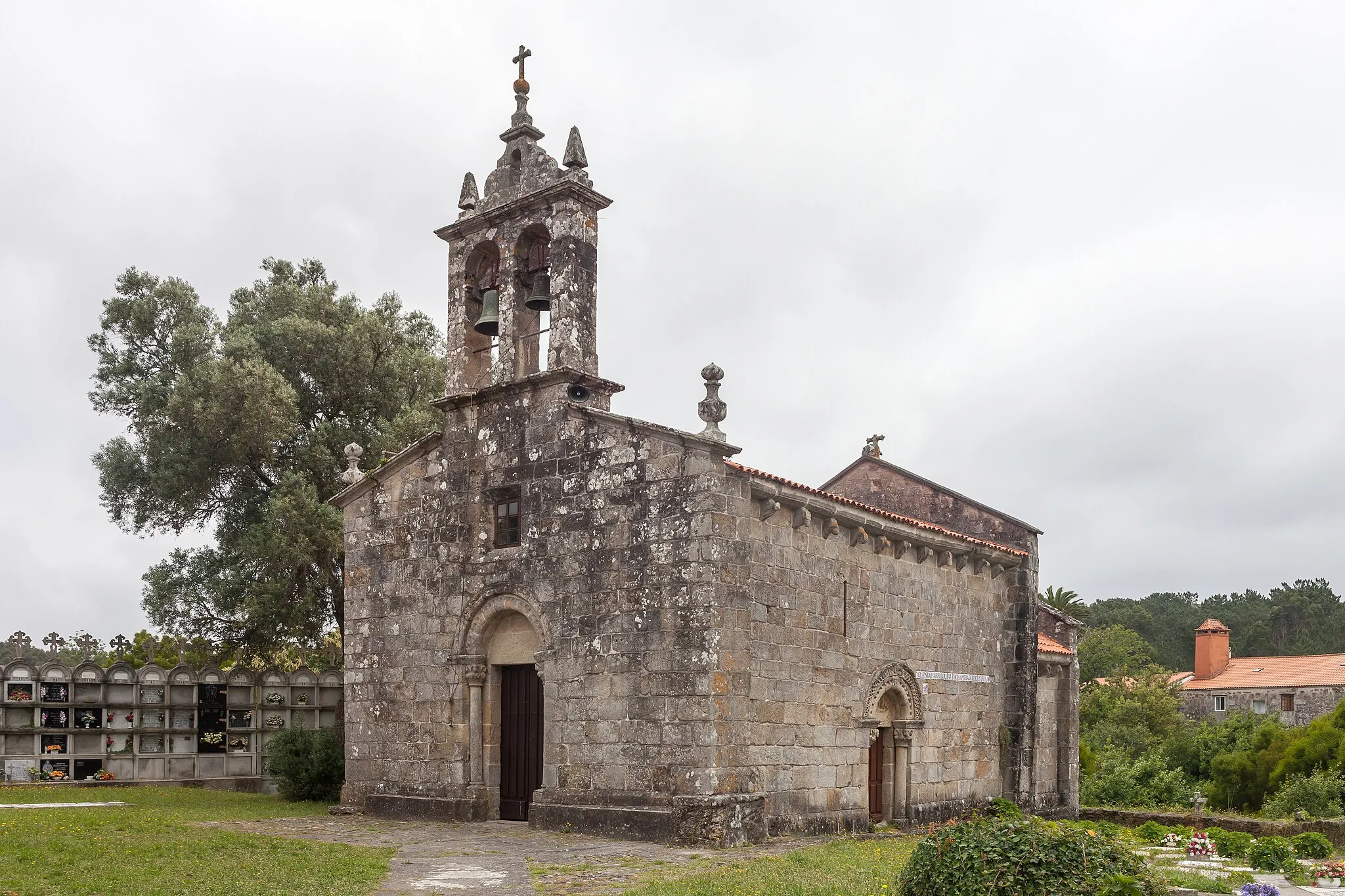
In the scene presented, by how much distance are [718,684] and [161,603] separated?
15.6 m

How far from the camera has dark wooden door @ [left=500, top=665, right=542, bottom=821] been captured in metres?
17.2

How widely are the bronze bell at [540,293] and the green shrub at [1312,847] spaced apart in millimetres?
12020

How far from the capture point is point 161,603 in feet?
83.2

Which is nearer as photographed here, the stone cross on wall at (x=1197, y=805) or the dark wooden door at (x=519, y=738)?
the dark wooden door at (x=519, y=738)

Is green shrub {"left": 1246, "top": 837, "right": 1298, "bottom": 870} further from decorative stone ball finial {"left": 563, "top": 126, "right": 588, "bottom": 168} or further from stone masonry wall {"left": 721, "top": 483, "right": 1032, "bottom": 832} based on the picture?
decorative stone ball finial {"left": 563, "top": 126, "right": 588, "bottom": 168}

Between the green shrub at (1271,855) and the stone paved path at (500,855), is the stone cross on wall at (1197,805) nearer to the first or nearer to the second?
the green shrub at (1271,855)

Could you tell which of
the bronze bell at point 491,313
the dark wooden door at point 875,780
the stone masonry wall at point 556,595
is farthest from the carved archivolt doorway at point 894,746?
the bronze bell at point 491,313

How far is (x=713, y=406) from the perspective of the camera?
1529 cm

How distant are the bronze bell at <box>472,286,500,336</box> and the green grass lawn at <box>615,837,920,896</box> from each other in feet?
29.5

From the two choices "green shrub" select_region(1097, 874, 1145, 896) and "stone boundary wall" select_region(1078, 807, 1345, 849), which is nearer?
"green shrub" select_region(1097, 874, 1145, 896)

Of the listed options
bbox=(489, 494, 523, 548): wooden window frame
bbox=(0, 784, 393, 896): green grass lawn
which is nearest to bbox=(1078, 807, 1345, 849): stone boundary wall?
bbox=(489, 494, 523, 548): wooden window frame

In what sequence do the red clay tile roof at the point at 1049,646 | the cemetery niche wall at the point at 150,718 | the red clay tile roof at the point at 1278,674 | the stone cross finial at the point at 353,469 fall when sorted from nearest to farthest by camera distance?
the stone cross finial at the point at 353,469 → the cemetery niche wall at the point at 150,718 → the red clay tile roof at the point at 1049,646 → the red clay tile roof at the point at 1278,674

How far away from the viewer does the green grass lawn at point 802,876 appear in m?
10.2

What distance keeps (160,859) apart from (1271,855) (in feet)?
39.1
